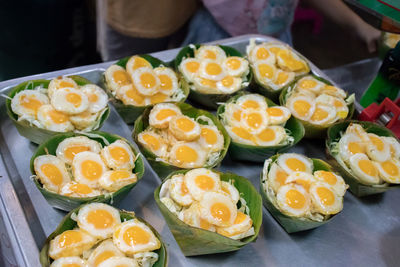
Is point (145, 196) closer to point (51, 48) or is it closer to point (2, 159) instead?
point (2, 159)

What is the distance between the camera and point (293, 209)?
2.03 meters

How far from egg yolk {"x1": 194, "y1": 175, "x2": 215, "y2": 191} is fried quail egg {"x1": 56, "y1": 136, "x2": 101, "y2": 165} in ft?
1.88

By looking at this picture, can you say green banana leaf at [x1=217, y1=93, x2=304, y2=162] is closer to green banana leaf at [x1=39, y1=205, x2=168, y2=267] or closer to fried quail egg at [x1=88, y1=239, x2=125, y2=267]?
green banana leaf at [x1=39, y1=205, x2=168, y2=267]

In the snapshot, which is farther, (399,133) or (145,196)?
(399,133)

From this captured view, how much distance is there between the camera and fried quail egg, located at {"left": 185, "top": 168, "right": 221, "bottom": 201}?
1.95 meters

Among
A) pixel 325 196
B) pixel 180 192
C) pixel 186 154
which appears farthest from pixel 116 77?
pixel 325 196

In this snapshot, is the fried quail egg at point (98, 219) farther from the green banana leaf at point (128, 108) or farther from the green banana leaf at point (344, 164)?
the green banana leaf at point (344, 164)

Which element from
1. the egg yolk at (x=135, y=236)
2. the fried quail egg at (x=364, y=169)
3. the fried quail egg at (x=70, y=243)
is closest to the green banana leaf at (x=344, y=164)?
the fried quail egg at (x=364, y=169)

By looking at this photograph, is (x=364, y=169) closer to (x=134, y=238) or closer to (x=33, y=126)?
(x=134, y=238)

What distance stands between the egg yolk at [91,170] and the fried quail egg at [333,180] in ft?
3.86

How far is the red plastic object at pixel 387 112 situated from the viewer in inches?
98.7

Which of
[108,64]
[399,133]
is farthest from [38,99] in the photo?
[399,133]

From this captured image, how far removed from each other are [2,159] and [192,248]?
1.14 metres

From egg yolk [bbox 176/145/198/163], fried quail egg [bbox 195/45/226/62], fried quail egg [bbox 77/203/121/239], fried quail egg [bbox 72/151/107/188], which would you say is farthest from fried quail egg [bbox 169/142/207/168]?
fried quail egg [bbox 195/45/226/62]
